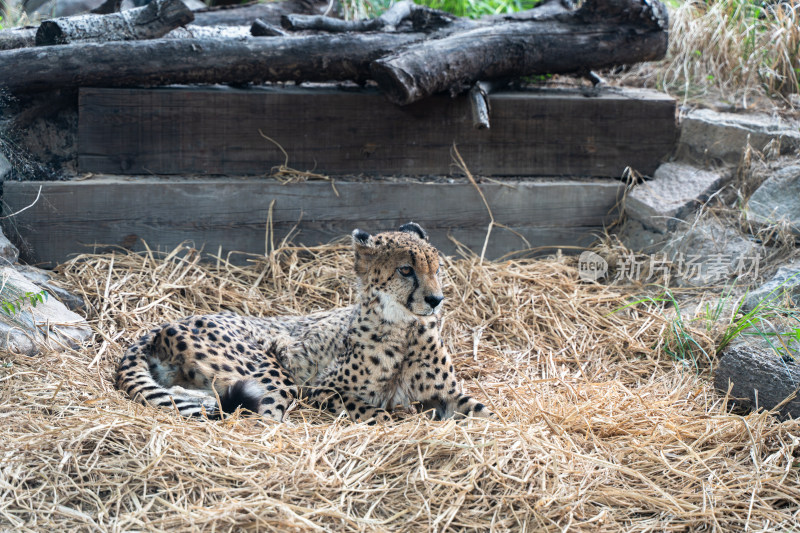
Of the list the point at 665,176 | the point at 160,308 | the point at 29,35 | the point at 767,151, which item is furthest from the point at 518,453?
the point at 29,35

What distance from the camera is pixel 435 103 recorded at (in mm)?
4730

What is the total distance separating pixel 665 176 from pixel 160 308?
324cm

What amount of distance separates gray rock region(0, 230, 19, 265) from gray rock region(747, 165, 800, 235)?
4187mm

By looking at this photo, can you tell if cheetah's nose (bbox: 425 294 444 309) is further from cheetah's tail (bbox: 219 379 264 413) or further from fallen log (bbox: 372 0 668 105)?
fallen log (bbox: 372 0 668 105)

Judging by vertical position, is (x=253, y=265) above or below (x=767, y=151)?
below

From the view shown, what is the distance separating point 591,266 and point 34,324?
313 cm

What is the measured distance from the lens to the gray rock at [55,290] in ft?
13.1

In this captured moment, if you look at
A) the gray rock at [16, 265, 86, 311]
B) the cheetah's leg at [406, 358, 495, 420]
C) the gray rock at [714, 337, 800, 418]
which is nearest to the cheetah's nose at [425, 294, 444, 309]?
the cheetah's leg at [406, 358, 495, 420]

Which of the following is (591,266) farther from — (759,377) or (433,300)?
(433,300)

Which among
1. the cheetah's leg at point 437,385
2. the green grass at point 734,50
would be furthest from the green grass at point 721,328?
the green grass at point 734,50

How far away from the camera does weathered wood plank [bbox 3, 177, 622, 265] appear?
4367mm

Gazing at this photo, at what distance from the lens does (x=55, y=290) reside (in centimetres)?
400

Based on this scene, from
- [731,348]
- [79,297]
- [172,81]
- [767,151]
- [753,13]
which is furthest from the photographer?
[753,13]

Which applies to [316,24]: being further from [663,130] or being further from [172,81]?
[663,130]
